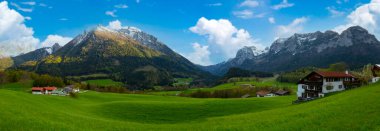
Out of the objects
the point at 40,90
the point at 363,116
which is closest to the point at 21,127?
the point at 363,116

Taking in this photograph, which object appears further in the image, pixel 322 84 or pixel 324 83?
pixel 322 84

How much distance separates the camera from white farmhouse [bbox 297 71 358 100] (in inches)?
3725

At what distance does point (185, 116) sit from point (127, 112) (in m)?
13.0

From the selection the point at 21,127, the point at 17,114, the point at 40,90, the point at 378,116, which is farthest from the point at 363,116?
the point at 40,90

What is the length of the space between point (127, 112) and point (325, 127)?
156 ft

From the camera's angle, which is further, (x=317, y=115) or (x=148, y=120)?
(x=148, y=120)

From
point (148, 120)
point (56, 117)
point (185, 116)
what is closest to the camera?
point (56, 117)

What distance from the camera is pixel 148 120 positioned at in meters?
67.1

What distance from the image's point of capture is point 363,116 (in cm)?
3928

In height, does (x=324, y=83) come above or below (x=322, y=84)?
above

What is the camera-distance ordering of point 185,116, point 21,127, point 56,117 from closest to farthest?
point 21,127
point 56,117
point 185,116

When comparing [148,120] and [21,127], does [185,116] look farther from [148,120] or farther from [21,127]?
[21,127]

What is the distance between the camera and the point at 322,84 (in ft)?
311

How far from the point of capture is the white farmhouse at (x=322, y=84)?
3725 inches
